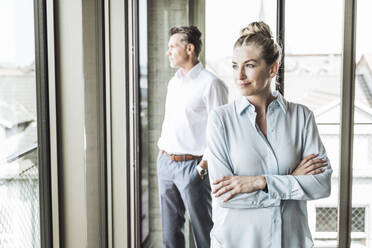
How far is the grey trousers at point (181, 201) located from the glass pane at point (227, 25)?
0.44 meters

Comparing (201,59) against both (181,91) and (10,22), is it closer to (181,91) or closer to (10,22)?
(181,91)

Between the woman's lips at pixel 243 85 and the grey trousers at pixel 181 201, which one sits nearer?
the woman's lips at pixel 243 85

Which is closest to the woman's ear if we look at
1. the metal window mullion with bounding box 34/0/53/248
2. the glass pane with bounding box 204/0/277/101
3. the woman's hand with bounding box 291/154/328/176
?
the glass pane with bounding box 204/0/277/101

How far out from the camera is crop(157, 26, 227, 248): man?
6.07 feet

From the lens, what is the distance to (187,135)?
1877 mm

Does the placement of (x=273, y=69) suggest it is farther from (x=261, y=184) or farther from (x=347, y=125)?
(x=347, y=125)

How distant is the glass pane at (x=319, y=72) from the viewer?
1909 millimetres

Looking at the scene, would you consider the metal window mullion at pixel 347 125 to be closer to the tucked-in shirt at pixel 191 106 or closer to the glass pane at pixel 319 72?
the glass pane at pixel 319 72


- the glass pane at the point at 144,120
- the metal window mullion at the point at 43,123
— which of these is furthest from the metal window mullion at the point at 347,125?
the metal window mullion at the point at 43,123

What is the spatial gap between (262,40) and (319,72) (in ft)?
1.63

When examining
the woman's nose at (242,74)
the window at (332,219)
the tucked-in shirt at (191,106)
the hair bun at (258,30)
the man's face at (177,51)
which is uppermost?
the hair bun at (258,30)

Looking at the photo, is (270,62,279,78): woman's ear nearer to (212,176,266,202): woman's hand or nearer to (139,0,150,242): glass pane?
(212,176,266,202): woman's hand

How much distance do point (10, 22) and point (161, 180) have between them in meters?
0.98

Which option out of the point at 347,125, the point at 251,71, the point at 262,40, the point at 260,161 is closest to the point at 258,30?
the point at 262,40
